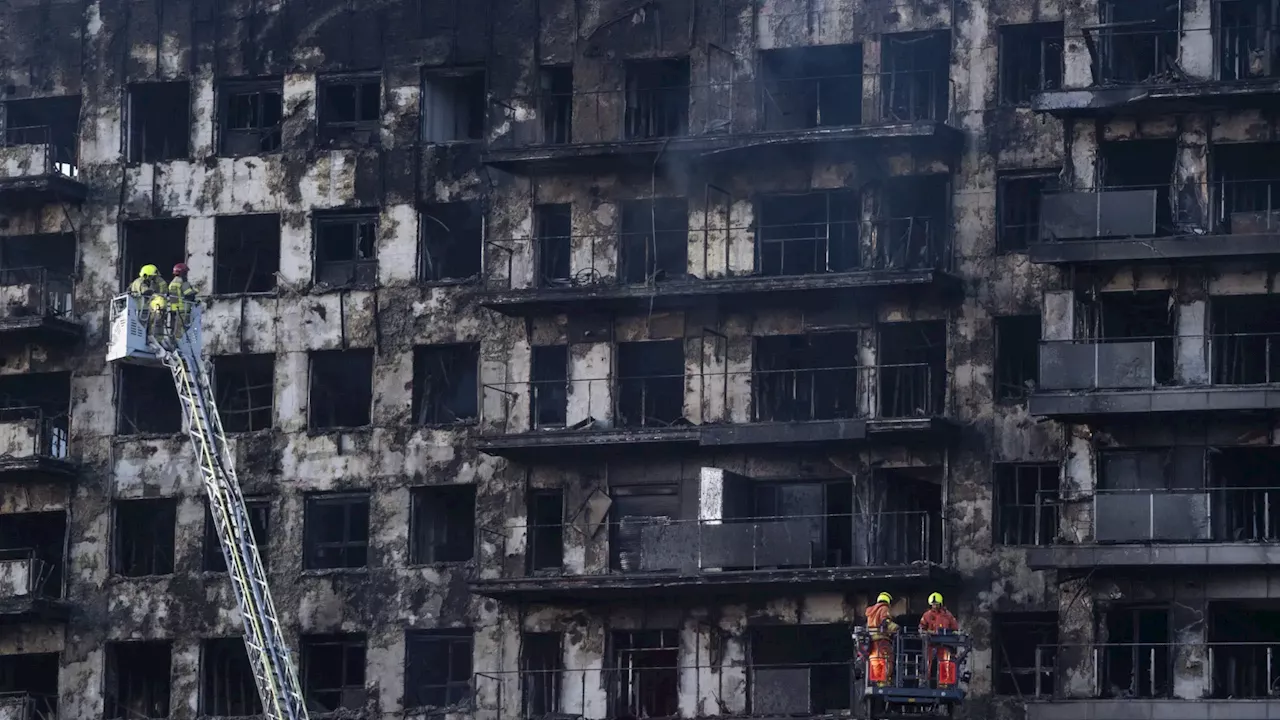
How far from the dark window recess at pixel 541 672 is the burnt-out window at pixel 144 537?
31.6ft

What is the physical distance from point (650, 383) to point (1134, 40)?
13.3 m

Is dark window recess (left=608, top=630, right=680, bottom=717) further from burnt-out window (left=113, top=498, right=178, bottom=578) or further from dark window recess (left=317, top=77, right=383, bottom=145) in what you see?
dark window recess (left=317, top=77, right=383, bottom=145)

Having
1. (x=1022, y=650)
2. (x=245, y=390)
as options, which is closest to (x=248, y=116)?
(x=245, y=390)

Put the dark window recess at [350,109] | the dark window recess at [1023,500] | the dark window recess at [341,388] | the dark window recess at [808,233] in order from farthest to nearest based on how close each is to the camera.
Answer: the dark window recess at [350,109], the dark window recess at [341,388], the dark window recess at [808,233], the dark window recess at [1023,500]

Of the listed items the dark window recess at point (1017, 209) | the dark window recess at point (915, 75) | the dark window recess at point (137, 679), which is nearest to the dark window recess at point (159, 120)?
the dark window recess at point (137, 679)

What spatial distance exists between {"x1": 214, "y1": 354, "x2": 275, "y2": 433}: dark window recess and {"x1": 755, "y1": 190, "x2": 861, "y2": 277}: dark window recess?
40.7 feet

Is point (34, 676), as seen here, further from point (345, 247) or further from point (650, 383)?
point (650, 383)

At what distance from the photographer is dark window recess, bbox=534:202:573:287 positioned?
8394 cm

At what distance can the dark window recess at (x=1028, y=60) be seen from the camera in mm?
81000

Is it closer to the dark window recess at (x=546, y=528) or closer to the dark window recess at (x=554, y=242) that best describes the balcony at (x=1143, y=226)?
the dark window recess at (x=554, y=242)

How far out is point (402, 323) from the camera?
85312mm

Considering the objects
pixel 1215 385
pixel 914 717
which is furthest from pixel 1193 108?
pixel 914 717

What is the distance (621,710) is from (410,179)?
44.8ft

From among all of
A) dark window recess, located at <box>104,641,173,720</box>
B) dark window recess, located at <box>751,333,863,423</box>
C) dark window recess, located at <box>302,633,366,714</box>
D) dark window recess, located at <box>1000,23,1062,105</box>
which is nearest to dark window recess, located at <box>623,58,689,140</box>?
dark window recess, located at <box>751,333,863,423</box>
